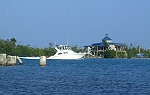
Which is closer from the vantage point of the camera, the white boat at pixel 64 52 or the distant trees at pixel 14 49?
the white boat at pixel 64 52

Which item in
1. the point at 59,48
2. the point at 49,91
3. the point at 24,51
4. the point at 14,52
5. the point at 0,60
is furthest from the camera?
→ the point at 24,51

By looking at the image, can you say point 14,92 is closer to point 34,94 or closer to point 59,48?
point 34,94

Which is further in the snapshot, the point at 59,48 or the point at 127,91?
the point at 59,48

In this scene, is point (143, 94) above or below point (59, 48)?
below

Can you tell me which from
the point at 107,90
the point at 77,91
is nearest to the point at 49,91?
the point at 77,91

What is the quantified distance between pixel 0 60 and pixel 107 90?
48.3 m

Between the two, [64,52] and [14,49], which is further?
[14,49]

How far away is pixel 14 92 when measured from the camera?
34156mm

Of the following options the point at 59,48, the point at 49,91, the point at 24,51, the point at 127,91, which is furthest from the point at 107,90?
the point at 24,51

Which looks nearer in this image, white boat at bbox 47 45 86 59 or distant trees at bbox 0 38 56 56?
white boat at bbox 47 45 86 59

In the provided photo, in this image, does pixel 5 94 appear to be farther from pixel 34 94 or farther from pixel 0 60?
pixel 0 60

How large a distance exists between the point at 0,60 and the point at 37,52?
116 meters

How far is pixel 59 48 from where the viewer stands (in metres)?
158

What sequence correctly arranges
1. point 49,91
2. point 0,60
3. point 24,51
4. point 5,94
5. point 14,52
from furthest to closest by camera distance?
point 24,51 → point 14,52 → point 0,60 → point 49,91 → point 5,94
